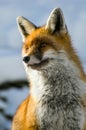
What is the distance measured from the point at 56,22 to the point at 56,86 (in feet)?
4.93

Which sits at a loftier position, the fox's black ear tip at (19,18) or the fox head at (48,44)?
the fox's black ear tip at (19,18)

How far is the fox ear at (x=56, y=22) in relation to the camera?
16.5 meters

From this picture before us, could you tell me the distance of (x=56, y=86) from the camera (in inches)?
650

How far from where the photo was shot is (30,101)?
54.6ft

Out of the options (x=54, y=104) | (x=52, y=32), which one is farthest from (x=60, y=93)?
(x=52, y=32)

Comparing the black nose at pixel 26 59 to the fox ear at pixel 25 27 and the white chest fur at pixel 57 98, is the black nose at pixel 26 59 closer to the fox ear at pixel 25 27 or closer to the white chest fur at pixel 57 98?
the white chest fur at pixel 57 98

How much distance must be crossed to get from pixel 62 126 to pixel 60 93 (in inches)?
30.2

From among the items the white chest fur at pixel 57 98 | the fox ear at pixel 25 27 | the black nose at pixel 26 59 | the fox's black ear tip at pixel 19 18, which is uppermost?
the fox's black ear tip at pixel 19 18

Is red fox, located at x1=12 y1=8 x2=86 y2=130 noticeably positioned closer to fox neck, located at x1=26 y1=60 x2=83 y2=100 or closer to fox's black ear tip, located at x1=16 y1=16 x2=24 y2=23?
fox neck, located at x1=26 y1=60 x2=83 y2=100

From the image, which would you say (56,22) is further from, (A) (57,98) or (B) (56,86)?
(A) (57,98)

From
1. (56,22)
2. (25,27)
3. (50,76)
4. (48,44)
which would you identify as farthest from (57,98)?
(25,27)

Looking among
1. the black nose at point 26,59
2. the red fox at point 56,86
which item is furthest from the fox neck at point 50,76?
the black nose at point 26,59

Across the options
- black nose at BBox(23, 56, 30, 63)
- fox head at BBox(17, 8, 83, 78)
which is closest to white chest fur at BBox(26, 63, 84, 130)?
fox head at BBox(17, 8, 83, 78)

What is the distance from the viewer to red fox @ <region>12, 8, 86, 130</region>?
1630 cm
